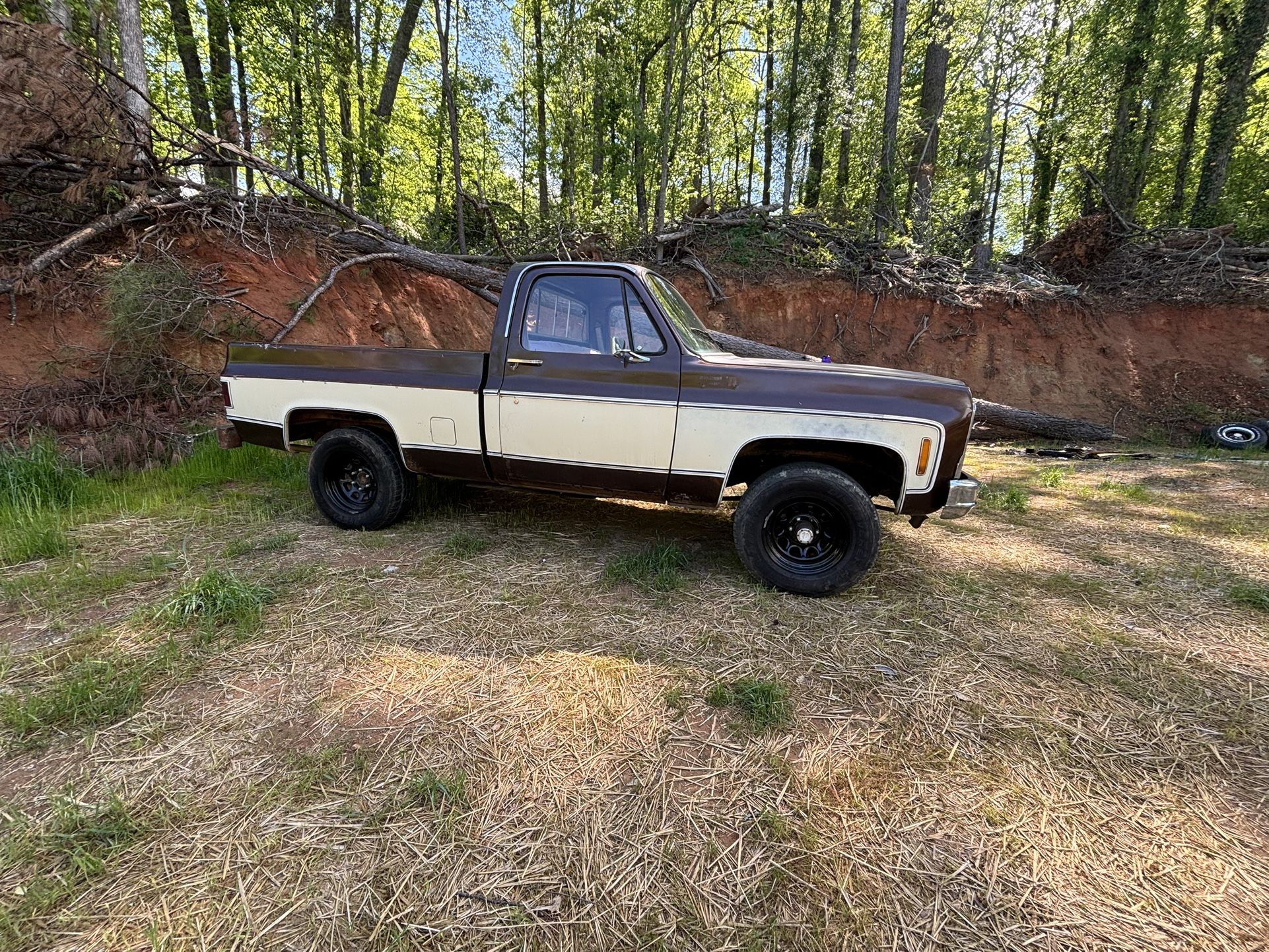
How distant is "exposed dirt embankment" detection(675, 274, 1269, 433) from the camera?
10680 mm

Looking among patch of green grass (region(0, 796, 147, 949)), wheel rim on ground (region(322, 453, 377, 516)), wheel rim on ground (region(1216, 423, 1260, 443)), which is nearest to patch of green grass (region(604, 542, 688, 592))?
wheel rim on ground (region(322, 453, 377, 516))

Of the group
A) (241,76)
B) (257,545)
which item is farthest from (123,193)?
(241,76)

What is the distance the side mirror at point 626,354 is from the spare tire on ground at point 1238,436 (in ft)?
36.1

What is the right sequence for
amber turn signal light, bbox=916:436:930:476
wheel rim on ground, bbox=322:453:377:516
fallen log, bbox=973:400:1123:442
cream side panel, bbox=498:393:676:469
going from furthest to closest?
fallen log, bbox=973:400:1123:442, wheel rim on ground, bbox=322:453:377:516, cream side panel, bbox=498:393:676:469, amber turn signal light, bbox=916:436:930:476

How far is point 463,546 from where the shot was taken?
152 inches

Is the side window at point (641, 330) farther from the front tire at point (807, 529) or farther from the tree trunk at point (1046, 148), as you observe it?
the tree trunk at point (1046, 148)

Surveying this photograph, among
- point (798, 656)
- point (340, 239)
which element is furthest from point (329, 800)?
point (340, 239)

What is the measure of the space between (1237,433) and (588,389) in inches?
458

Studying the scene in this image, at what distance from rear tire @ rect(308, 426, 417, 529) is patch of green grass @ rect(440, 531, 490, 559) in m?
0.59

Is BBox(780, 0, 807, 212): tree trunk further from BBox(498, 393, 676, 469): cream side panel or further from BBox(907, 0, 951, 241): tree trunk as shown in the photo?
BBox(498, 393, 676, 469): cream side panel

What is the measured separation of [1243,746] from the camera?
2176 mm

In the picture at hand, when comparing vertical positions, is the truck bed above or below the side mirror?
below

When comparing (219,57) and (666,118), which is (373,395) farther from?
(219,57)

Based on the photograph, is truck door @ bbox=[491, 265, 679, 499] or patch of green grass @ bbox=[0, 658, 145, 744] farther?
truck door @ bbox=[491, 265, 679, 499]
